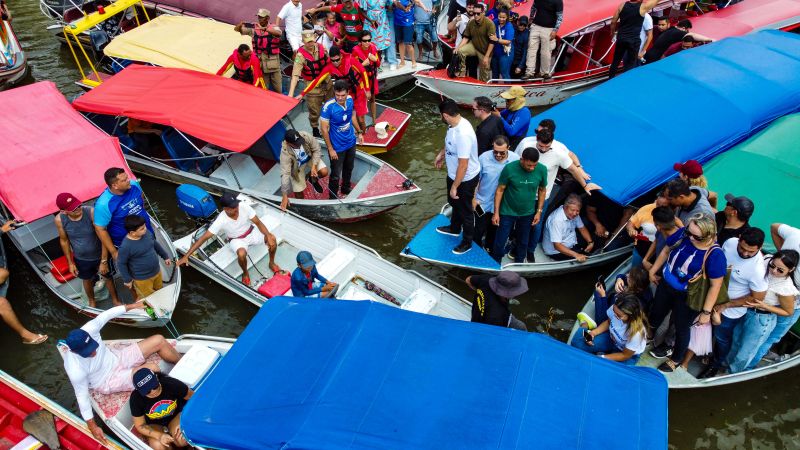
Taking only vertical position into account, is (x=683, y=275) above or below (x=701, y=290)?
above

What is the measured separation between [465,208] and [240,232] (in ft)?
10.7

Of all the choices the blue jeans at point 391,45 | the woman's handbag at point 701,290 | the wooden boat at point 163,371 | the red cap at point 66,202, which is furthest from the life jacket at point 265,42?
the woman's handbag at point 701,290

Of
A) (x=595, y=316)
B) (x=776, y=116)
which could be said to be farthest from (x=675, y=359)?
(x=776, y=116)

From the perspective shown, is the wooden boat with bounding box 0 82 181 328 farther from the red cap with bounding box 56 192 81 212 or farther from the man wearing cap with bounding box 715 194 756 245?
the man wearing cap with bounding box 715 194 756 245

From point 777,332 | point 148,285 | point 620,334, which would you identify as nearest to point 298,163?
point 148,285

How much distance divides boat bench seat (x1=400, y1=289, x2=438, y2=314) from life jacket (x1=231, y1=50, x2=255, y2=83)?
5851 millimetres

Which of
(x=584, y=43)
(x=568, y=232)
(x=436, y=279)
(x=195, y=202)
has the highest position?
(x=584, y=43)

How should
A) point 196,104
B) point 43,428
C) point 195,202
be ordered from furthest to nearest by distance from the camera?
point 196,104 < point 195,202 < point 43,428

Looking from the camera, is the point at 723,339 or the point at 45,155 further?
the point at 45,155

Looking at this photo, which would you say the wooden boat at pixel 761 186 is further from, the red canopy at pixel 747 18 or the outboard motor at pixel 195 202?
the outboard motor at pixel 195 202

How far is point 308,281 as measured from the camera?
6789mm

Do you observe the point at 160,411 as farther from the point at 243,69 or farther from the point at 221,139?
the point at 243,69

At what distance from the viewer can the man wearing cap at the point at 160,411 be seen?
574cm

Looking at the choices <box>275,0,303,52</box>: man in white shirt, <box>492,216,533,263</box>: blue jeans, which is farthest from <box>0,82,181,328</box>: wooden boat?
<box>275,0,303,52</box>: man in white shirt
